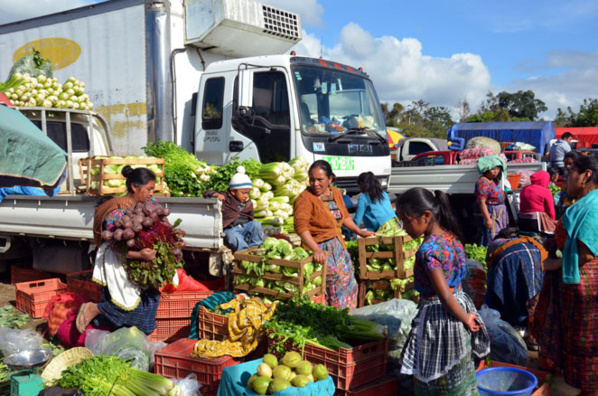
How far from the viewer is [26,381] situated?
3908 mm

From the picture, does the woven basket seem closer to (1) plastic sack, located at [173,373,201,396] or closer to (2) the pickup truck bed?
(1) plastic sack, located at [173,373,201,396]

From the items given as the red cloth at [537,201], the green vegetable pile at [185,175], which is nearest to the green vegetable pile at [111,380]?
the green vegetable pile at [185,175]

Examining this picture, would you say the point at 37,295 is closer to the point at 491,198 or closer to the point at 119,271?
the point at 119,271

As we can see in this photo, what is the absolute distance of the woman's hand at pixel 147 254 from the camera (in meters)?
4.59

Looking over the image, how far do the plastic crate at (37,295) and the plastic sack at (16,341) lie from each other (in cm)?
137

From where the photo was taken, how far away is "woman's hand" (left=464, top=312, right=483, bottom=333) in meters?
3.16

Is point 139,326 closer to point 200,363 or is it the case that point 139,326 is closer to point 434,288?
point 200,363

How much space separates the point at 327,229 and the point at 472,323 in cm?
228

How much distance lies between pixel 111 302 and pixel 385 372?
8.36ft

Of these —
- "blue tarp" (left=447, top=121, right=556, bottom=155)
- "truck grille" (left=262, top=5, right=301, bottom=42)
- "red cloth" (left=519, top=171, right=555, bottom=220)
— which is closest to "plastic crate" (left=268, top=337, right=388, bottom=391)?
"red cloth" (left=519, top=171, right=555, bottom=220)

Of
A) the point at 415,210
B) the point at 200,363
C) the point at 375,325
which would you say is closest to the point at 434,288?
the point at 415,210

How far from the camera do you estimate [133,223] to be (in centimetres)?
453

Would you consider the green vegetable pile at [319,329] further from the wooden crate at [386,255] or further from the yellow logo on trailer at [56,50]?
the yellow logo on trailer at [56,50]

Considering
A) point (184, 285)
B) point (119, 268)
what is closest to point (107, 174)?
point (184, 285)
